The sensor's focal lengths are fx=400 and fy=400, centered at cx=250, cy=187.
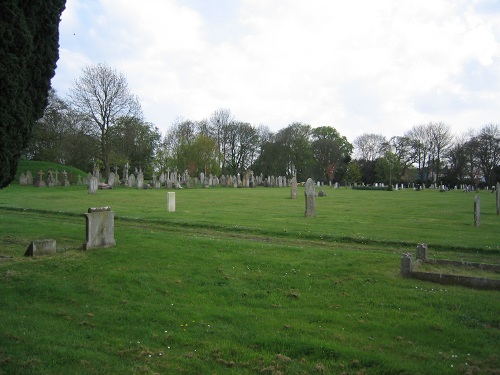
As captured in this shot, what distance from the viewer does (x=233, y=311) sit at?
20.7 feet

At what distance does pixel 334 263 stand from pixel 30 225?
34.9 ft

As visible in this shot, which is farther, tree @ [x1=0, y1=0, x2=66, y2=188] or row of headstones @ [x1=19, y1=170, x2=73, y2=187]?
row of headstones @ [x1=19, y1=170, x2=73, y2=187]

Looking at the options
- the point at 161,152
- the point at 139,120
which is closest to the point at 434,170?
the point at 161,152

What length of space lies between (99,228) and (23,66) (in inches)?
165

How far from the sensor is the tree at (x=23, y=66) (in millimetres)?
7780

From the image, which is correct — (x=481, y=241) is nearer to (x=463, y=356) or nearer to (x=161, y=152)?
(x=463, y=356)

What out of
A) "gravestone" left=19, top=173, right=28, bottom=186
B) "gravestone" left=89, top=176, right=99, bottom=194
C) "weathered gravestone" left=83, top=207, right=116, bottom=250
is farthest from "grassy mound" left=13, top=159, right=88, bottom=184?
"weathered gravestone" left=83, top=207, right=116, bottom=250

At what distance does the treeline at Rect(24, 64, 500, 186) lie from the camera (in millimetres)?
47438

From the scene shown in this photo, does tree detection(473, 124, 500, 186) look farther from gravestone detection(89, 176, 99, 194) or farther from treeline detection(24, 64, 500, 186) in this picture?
gravestone detection(89, 176, 99, 194)

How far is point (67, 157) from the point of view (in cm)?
5506

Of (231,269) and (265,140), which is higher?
(265,140)

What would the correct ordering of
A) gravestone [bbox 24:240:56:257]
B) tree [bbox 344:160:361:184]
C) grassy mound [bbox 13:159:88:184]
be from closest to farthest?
1. gravestone [bbox 24:240:56:257]
2. grassy mound [bbox 13:159:88:184]
3. tree [bbox 344:160:361:184]

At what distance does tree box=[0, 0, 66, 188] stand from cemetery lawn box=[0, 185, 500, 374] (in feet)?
8.73

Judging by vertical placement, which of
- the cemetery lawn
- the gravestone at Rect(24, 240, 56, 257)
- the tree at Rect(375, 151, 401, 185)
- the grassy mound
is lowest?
the cemetery lawn
